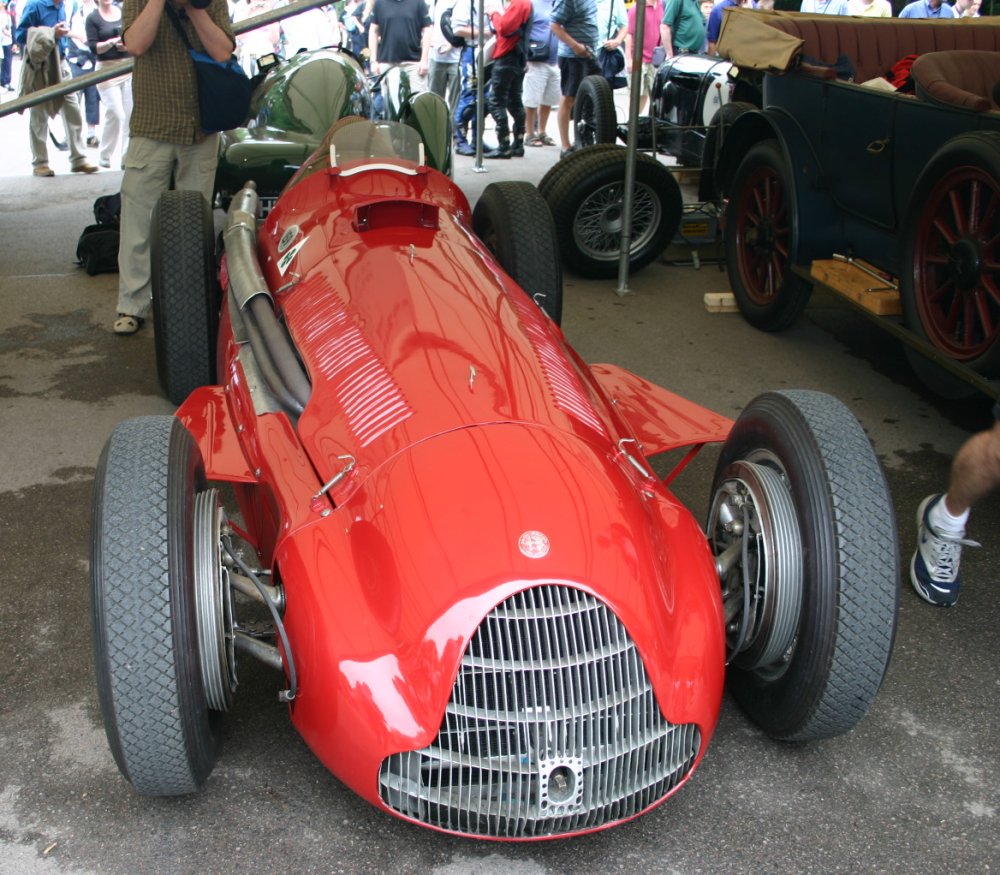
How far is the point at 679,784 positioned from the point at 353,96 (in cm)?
606

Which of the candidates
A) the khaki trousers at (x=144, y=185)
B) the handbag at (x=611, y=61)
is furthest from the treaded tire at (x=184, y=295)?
the handbag at (x=611, y=61)

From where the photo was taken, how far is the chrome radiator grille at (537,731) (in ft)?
6.75

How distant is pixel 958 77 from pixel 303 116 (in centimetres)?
410

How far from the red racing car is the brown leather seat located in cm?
212

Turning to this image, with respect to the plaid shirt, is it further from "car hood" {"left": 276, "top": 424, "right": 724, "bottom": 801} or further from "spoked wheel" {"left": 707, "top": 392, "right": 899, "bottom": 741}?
"spoked wheel" {"left": 707, "top": 392, "right": 899, "bottom": 741}

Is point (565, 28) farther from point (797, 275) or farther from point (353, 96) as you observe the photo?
point (797, 275)

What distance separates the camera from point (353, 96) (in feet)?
23.8

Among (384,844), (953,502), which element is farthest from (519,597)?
(953,502)

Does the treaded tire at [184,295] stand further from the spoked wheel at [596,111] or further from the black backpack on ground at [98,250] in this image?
the spoked wheel at [596,111]

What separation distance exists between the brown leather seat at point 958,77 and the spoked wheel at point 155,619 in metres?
3.39

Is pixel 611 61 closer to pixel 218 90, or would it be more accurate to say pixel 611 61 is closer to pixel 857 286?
pixel 218 90

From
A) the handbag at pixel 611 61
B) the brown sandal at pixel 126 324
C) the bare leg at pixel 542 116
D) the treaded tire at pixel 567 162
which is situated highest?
the handbag at pixel 611 61

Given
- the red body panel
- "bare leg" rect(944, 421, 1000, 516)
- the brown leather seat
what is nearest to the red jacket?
the brown leather seat

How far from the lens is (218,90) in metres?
5.31
